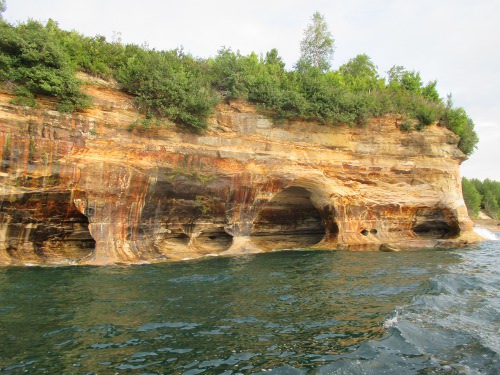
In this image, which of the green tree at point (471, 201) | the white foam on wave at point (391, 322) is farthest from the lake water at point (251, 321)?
the green tree at point (471, 201)

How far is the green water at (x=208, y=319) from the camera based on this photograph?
5.21m

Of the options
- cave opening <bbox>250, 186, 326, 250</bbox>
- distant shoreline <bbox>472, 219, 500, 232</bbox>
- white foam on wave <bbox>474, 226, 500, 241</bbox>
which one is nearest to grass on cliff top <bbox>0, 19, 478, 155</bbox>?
cave opening <bbox>250, 186, 326, 250</bbox>

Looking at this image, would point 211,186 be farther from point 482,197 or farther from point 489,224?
point 482,197

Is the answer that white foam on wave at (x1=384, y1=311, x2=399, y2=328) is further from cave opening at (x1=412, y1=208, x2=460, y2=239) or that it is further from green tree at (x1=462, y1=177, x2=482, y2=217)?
green tree at (x1=462, y1=177, x2=482, y2=217)

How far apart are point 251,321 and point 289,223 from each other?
50.1 feet

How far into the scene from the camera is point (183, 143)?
16.4m

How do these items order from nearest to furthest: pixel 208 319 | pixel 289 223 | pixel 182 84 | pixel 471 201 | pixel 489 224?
pixel 208 319
pixel 182 84
pixel 289 223
pixel 489 224
pixel 471 201

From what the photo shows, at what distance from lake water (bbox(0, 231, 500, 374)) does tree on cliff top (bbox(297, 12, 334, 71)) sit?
2778 cm

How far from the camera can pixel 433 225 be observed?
22.1 metres

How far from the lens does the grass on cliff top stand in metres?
13.3

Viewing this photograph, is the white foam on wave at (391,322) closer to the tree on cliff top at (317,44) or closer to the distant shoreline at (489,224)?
the tree on cliff top at (317,44)

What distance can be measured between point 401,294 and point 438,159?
15.3 m

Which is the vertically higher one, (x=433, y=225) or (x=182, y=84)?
(x=182, y=84)

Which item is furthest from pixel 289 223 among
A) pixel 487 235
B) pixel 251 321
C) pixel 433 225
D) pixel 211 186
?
pixel 487 235
